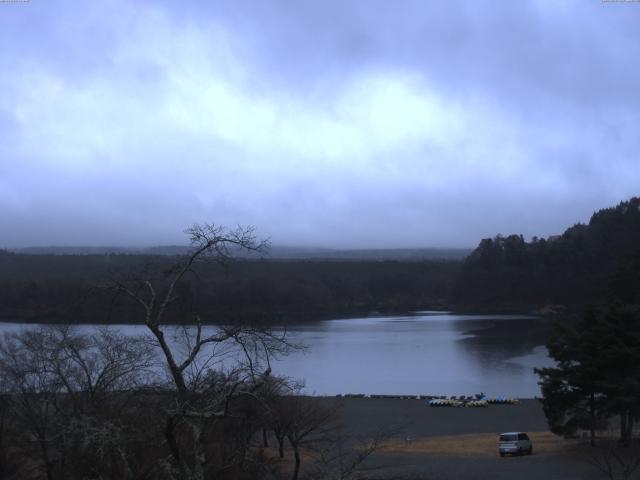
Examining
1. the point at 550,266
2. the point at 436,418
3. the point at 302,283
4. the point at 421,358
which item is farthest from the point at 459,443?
the point at 550,266

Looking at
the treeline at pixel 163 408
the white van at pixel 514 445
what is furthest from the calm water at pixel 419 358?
the treeline at pixel 163 408

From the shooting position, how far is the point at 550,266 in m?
90.7

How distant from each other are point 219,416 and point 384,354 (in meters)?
42.3

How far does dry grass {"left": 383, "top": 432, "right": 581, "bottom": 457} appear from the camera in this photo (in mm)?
18000

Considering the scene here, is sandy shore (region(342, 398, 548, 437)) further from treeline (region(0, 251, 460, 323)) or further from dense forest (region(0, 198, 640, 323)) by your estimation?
dense forest (region(0, 198, 640, 323))

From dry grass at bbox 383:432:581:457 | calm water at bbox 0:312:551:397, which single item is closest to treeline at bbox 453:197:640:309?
calm water at bbox 0:312:551:397

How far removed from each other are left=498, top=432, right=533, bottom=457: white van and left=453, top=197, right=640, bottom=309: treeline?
64053 millimetres

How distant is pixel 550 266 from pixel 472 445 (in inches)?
2936

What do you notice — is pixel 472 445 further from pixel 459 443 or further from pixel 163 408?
pixel 163 408

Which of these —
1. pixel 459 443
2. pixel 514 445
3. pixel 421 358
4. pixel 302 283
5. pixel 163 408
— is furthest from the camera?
pixel 302 283

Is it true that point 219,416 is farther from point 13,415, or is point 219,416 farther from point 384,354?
point 384,354

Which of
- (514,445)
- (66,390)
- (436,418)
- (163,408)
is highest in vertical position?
(163,408)

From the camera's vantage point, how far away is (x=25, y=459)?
12125 mm

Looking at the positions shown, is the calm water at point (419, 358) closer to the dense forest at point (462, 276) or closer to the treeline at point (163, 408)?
the dense forest at point (462, 276)
